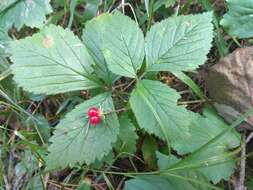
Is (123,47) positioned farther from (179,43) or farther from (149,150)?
(149,150)

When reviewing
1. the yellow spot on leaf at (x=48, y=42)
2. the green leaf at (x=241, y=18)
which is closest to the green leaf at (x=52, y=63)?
the yellow spot on leaf at (x=48, y=42)

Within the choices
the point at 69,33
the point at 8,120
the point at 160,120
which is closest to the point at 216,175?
the point at 160,120

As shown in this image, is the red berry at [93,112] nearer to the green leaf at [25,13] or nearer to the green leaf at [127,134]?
the green leaf at [127,134]

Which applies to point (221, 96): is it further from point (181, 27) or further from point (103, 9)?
point (103, 9)

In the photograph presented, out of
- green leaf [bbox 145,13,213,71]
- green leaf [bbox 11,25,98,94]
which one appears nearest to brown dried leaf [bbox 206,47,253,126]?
green leaf [bbox 145,13,213,71]

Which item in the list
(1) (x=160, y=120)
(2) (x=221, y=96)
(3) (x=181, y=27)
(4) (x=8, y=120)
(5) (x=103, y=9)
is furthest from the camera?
(5) (x=103, y=9)

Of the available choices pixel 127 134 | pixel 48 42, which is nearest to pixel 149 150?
pixel 127 134

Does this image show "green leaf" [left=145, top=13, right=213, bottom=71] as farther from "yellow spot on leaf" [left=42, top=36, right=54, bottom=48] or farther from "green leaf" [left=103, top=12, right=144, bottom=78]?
"yellow spot on leaf" [left=42, top=36, right=54, bottom=48]
